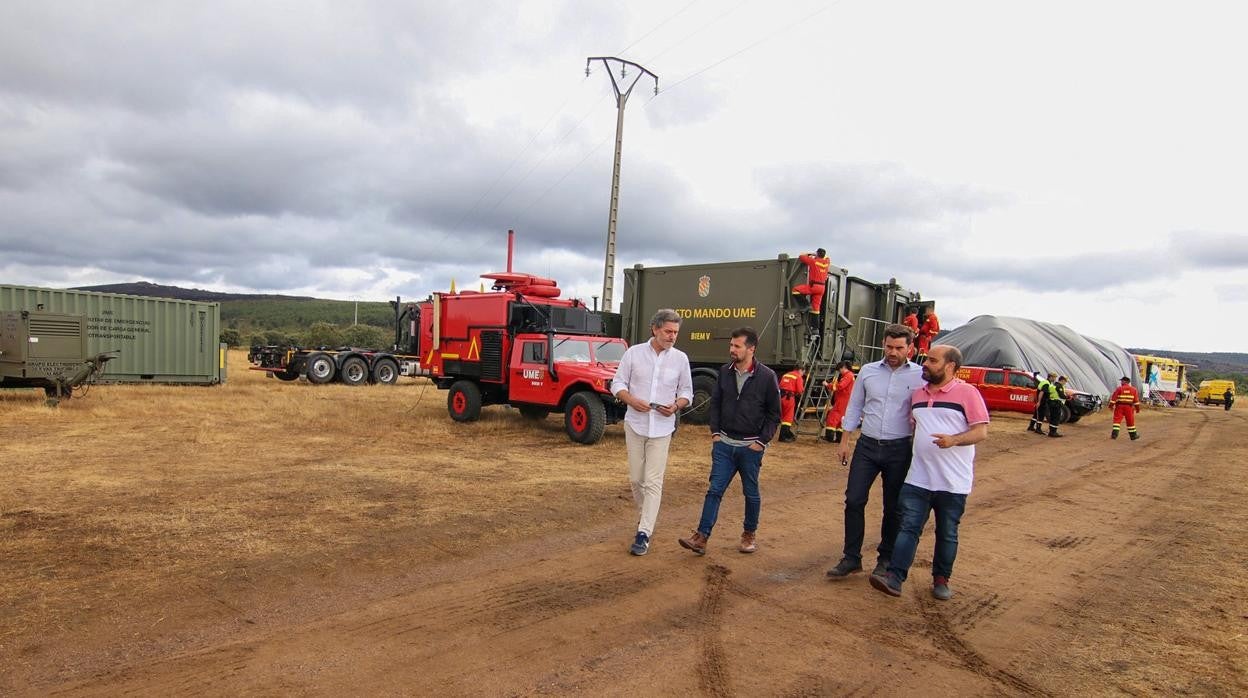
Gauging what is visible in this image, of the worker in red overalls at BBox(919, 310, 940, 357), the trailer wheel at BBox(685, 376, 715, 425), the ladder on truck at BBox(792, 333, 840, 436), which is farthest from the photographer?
the worker in red overalls at BBox(919, 310, 940, 357)

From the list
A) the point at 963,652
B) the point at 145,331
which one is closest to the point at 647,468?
the point at 963,652

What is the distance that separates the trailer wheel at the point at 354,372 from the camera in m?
23.0

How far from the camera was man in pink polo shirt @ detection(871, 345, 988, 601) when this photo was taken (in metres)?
4.34

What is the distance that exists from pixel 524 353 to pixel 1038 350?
2559cm

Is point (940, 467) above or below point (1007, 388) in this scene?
above

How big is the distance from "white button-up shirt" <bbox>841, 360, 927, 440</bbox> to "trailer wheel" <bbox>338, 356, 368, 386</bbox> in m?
20.9

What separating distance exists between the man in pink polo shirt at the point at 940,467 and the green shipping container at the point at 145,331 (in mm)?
18683

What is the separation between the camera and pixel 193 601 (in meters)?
3.98

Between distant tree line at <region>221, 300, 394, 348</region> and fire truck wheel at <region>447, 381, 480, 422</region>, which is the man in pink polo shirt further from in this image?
distant tree line at <region>221, 300, 394, 348</region>

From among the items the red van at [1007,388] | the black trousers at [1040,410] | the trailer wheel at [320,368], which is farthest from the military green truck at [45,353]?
the red van at [1007,388]

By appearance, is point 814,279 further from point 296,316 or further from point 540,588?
point 296,316

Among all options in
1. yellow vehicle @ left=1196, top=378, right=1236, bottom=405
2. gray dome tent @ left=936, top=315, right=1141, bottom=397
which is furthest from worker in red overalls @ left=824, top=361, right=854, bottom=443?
yellow vehicle @ left=1196, top=378, right=1236, bottom=405

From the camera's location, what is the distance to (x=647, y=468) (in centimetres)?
507

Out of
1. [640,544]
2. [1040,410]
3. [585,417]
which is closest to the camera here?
[640,544]
